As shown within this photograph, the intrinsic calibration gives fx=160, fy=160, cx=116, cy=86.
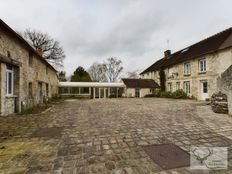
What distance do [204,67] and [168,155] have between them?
57.7ft

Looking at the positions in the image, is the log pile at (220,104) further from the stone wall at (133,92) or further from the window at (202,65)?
the stone wall at (133,92)

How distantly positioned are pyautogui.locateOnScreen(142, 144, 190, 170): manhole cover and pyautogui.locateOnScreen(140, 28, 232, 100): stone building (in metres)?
14.7

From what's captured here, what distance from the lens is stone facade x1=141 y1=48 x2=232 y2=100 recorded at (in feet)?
51.6

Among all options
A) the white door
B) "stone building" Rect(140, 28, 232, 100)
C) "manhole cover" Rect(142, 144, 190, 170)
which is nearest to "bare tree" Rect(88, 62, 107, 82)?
"stone building" Rect(140, 28, 232, 100)

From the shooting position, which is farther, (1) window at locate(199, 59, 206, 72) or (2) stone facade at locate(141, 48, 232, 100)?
(1) window at locate(199, 59, 206, 72)

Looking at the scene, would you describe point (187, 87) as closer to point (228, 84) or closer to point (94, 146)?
point (228, 84)

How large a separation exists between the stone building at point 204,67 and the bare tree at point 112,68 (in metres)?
23.2

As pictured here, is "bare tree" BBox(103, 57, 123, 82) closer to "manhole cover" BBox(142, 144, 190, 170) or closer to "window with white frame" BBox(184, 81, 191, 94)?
"window with white frame" BBox(184, 81, 191, 94)

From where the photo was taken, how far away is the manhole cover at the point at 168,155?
9.94 feet

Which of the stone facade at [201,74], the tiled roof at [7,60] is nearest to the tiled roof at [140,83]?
the stone facade at [201,74]

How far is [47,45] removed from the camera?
3325cm

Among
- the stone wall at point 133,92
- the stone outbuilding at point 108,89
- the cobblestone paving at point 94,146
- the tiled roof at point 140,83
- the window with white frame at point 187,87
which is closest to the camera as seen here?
the cobblestone paving at point 94,146

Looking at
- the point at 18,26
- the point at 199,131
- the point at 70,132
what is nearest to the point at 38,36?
the point at 18,26

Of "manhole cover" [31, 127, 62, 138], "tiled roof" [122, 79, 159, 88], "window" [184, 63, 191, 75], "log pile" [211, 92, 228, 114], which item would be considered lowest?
"manhole cover" [31, 127, 62, 138]
